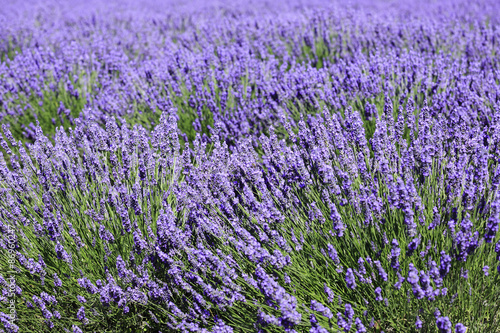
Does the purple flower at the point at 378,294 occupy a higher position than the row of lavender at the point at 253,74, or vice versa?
the row of lavender at the point at 253,74

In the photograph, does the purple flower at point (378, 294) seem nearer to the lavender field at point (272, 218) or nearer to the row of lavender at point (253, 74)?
the lavender field at point (272, 218)

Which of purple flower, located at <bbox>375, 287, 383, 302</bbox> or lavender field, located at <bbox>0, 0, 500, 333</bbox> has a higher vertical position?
lavender field, located at <bbox>0, 0, 500, 333</bbox>

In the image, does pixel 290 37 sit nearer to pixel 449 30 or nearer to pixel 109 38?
pixel 449 30

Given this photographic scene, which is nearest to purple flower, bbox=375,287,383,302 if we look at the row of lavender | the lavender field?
the lavender field

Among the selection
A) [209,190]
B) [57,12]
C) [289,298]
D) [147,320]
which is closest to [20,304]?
[147,320]

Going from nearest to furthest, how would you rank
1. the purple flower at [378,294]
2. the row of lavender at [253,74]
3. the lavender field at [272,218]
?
the purple flower at [378,294] < the lavender field at [272,218] < the row of lavender at [253,74]

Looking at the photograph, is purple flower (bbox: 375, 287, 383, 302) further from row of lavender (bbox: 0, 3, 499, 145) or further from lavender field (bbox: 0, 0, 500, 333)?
row of lavender (bbox: 0, 3, 499, 145)

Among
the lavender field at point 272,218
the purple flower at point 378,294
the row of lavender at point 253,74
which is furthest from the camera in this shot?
the row of lavender at point 253,74

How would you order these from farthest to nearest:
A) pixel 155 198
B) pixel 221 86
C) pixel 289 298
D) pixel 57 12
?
pixel 57 12, pixel 221 86, pixel 155 198, pixel 289 298

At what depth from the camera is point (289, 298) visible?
157 centimetres

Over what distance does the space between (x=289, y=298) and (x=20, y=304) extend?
1.33 meters

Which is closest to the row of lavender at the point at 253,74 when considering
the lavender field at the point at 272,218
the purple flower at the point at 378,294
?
the lavender field at the point at 272,218

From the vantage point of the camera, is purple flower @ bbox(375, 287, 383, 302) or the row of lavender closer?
purple flower @ bbox(375, 287, 383, 302)

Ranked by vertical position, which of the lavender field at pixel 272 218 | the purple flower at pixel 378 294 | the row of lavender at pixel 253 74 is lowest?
the purple flower at pixel 378 294
